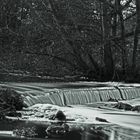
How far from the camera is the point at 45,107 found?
1023 cm

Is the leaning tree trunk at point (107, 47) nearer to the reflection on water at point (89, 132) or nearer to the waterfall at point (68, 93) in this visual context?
the waterfall at point (68, 93)

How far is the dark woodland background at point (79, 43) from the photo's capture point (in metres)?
17.2

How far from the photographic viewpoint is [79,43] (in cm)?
1722

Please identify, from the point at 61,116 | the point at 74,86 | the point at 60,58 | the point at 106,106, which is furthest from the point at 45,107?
the point at 60,58

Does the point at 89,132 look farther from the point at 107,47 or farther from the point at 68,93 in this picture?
the point at 107,47

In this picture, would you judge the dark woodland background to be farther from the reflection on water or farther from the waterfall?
the reflection on water

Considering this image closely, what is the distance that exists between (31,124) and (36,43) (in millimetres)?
9568

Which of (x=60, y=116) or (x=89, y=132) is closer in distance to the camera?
(x=89, y=132)

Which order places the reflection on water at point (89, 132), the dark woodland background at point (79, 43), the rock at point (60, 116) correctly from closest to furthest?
the reflection on water at point (89, 132) < the rock at point (60, 116) < the dark woodland background at point (79, 43)

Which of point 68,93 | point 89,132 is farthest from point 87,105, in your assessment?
point 89,132

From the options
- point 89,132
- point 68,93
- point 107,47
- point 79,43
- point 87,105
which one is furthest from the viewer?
point 107,47

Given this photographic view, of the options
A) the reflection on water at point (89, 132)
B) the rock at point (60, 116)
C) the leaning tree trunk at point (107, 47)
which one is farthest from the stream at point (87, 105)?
the leaning tree trunk at point (107, 47)

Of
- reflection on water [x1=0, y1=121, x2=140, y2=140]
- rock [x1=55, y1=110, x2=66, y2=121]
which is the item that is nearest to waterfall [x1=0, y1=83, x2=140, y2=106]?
rock [x1=55, y1=110, x2=66, y2=121]

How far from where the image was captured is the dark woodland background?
17219 millimetres
